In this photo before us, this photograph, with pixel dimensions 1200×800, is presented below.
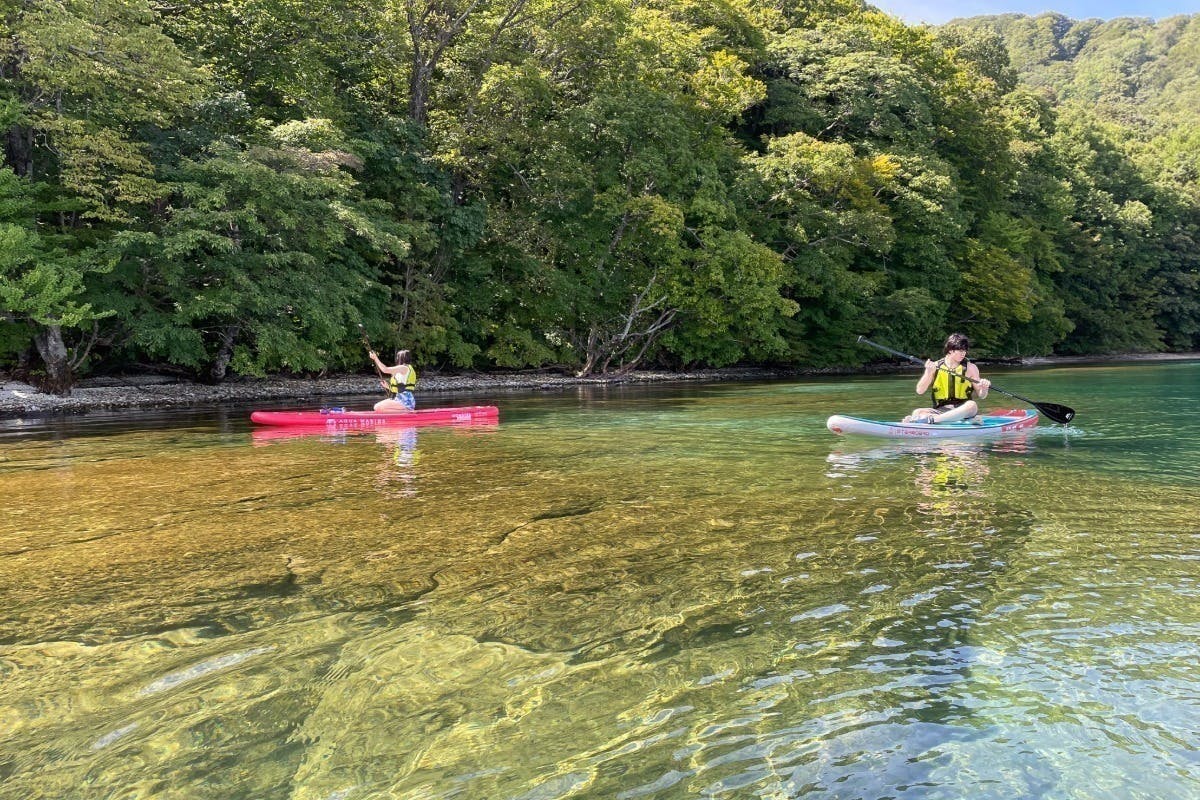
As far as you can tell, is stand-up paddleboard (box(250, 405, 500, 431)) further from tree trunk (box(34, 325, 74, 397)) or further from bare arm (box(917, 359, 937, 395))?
tree trunk (box(34, 325, 74, 397))

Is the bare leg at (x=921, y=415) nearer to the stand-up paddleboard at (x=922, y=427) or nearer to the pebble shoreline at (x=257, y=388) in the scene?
the stand-up paddleboard at (x=922, y=427)

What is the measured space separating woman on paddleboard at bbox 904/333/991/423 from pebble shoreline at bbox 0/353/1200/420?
14138 mm

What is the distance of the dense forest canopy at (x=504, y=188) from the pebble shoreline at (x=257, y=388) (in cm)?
69

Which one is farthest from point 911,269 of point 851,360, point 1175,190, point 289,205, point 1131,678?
point 1131,678

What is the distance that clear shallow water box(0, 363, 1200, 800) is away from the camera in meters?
2.72

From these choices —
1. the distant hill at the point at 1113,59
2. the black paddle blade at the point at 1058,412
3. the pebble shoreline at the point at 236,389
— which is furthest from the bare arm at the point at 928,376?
the distant hill at the point at 1113,59

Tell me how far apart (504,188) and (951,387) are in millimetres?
19864

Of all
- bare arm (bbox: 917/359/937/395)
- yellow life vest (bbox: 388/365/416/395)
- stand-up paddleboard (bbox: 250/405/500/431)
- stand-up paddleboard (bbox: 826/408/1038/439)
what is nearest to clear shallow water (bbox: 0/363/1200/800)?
stand-up paddleboard (bbox: 826/408/1038/439)

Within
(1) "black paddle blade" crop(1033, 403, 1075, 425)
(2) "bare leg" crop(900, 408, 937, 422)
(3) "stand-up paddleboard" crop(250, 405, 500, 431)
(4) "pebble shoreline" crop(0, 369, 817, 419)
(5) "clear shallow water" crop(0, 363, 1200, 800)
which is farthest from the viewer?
(4) "pebble shoreline" crop(0, 369, 817, 419)

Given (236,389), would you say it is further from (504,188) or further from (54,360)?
(504,188)

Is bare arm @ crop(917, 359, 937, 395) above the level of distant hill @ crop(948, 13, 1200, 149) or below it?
below

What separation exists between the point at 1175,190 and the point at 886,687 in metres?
67.4

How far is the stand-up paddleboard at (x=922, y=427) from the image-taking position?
1082cm

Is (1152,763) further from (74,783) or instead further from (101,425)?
(101,425)
